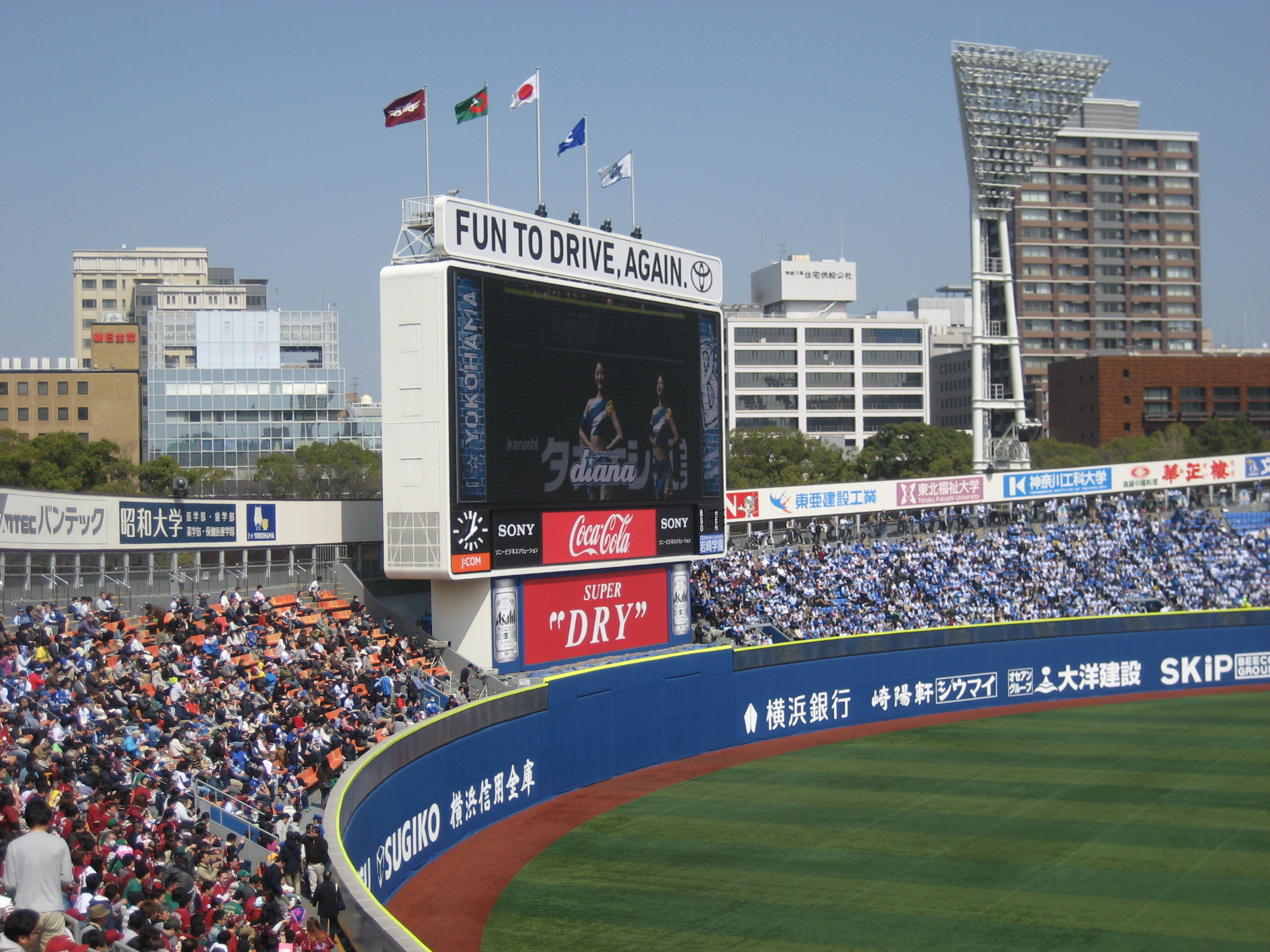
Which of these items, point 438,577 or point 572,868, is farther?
Result: point 438,577

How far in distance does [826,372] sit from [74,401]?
188 ft

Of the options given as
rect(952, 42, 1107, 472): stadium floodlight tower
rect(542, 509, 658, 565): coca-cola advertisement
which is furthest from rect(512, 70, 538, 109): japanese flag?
rect(952, 42, 1107, 472): stadium floodlight tower

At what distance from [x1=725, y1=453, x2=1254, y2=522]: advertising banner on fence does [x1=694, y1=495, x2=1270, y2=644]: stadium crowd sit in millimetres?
726

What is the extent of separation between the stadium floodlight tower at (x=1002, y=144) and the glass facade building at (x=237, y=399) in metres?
55.9

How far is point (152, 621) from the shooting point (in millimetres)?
23391

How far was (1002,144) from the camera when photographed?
5631 centimetres

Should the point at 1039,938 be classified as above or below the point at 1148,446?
below

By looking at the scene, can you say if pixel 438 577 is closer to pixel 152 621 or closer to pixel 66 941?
pixel 152 621

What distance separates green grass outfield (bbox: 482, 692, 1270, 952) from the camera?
1672 centimetres

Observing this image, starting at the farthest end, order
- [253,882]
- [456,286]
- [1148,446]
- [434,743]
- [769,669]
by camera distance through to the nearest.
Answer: [1148,446]
[769,669]
[456,286]
[434,743]
[253,882]

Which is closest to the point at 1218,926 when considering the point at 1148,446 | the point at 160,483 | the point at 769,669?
the point at 769,669

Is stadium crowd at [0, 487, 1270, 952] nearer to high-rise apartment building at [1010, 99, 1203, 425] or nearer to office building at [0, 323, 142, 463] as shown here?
office building at [0, 323, 142, 463]

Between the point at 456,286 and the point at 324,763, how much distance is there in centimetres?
1047

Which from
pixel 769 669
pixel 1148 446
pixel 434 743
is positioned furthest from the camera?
pixel 1148 446
